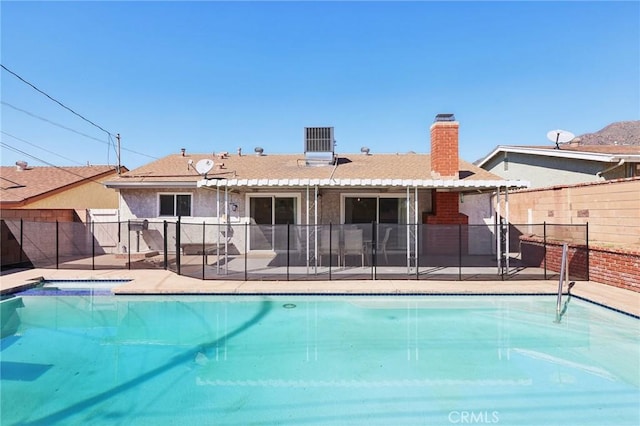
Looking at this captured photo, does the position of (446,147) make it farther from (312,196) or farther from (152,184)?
(152,184)

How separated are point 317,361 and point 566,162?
14.8m

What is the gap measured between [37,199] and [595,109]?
88.6 ft

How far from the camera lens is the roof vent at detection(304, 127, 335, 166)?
1455cm

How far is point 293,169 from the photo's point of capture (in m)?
14.3

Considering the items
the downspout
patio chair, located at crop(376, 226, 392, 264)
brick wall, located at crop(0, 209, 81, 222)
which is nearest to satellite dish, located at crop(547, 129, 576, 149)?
the downspout

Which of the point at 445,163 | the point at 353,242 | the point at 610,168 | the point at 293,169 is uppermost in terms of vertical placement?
the point at 293,169

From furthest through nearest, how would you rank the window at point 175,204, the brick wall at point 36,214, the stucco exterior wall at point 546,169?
the window at point 175,204
the stucco exterior wall at point 546,169
the brick wall at point 36,214

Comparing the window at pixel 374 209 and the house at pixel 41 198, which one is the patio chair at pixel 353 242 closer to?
the window at pixel 374 209

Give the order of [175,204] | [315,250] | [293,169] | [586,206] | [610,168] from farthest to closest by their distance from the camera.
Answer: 1. [293,169]
2. [175,204]
3. [610,168]
4. [586,206]
5. [315,250]

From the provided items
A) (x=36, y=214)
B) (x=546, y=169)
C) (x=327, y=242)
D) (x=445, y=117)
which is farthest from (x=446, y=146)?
(x=36, y=214)

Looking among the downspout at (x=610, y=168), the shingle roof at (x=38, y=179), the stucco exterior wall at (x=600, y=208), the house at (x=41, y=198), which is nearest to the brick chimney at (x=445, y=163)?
the stucco exterior wall at (x=600, y=208)

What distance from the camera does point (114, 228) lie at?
13953 mm

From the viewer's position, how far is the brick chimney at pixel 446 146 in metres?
12.0

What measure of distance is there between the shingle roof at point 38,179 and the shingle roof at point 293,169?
4.30m
